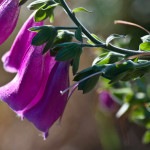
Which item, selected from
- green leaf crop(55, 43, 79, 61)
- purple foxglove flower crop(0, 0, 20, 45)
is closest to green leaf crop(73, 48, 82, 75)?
green leaf crop(55, 43, 79, 61)

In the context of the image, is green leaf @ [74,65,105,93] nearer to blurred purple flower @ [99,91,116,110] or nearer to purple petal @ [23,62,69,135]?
purple petal @ [23,62,69,135]

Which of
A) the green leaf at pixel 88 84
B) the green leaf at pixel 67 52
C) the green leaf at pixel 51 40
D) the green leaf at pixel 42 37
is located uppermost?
the green leaf at pixel 42 37

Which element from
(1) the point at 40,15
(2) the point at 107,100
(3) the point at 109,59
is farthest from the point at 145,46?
(2) the point at 107,100

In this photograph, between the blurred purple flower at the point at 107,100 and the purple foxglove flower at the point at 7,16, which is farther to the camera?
the blurred purple flower at the point at 107,100

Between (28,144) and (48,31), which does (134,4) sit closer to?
(28,144)

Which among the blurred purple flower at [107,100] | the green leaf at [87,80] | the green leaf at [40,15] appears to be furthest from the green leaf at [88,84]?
the blurred purple flower at [107,100]

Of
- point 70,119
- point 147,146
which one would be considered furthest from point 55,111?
point 70,119

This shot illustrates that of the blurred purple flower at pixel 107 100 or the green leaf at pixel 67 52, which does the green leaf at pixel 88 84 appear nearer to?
the green leaf at pixel 67 52

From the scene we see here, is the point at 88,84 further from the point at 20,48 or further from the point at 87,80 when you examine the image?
the point at 20,48
